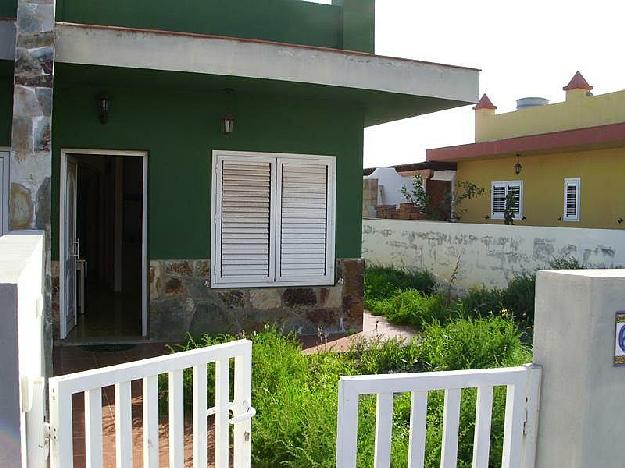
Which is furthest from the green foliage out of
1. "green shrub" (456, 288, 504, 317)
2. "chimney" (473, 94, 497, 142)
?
"chimney" (473, 94, 497, 142)

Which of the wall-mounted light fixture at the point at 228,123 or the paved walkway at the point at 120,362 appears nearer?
the paved walkway at the point at 120,362

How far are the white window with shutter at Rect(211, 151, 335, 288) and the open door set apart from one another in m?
1.64

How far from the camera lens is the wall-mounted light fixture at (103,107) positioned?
7102 millimetres

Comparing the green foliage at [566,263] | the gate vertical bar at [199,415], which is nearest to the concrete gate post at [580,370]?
the gate vertical bar at [199,415]

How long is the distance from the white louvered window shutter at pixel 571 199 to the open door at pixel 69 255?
1104cm

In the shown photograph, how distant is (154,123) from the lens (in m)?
7.43

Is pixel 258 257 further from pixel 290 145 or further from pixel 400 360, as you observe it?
pixel 400 360

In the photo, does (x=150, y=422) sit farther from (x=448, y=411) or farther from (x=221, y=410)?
(x=448, y=411)

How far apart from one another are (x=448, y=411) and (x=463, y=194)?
49.5 feet

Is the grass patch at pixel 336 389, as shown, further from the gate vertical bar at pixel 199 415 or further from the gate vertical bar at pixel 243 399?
the gate vertical bar at pixel 199 415

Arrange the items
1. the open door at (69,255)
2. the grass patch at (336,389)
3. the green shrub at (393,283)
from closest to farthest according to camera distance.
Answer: the grass patch at (336,389) → the open door at (69,255) → the green shrub at (393,283)

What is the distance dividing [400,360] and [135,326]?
384 cm

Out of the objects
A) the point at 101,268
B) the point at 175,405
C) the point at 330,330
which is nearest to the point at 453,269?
the point at 330,330

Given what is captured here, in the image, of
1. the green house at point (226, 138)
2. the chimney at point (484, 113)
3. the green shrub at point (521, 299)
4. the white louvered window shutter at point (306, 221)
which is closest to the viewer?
the green house at point (226, 138)
